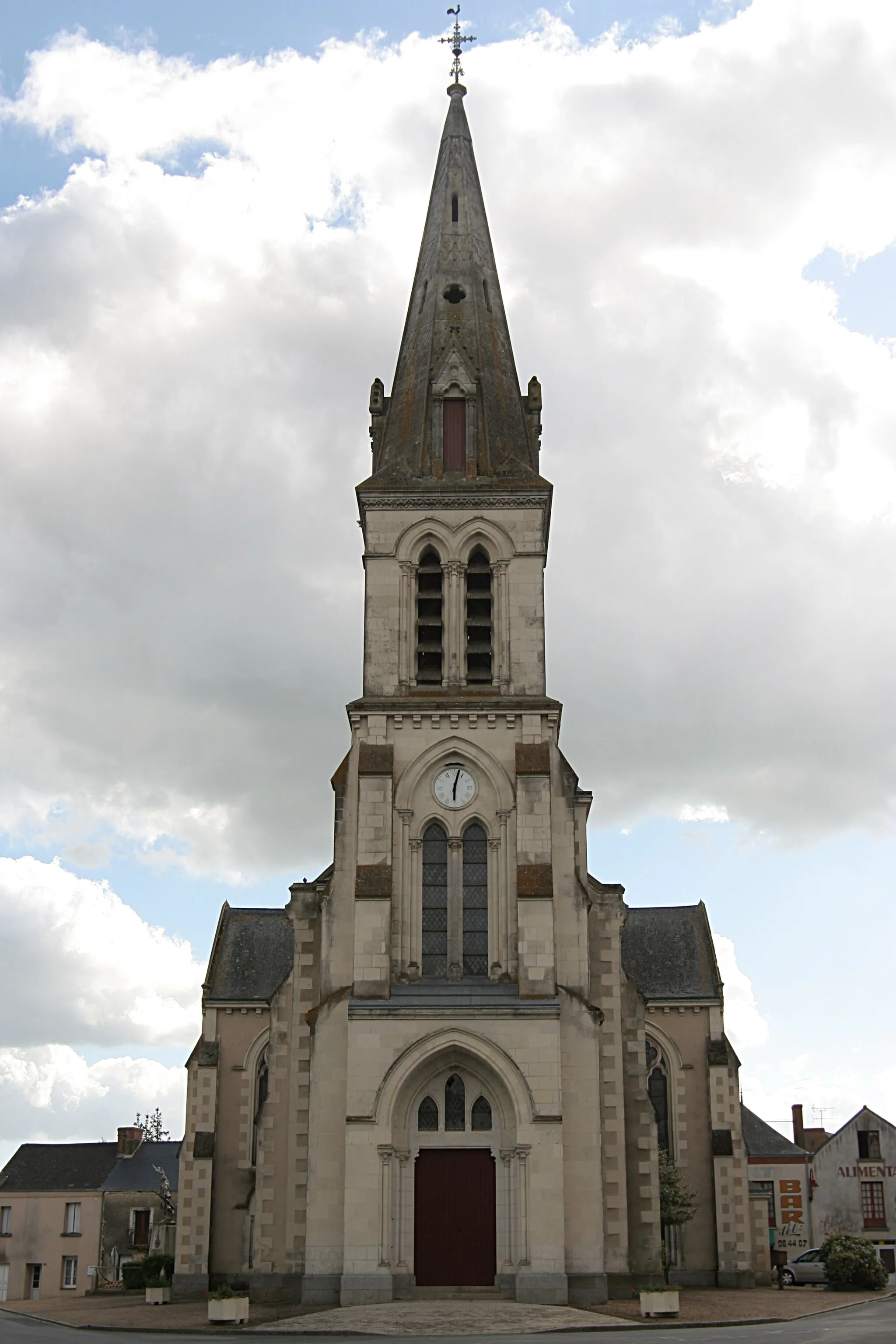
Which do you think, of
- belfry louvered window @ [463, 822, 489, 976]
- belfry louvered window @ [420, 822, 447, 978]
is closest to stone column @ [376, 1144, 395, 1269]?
belfry louvered window @ [420, 822, 447, 978]

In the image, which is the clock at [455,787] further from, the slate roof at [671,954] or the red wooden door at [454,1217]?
the slate roof at [671,954]

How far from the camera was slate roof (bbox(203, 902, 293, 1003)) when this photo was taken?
135 ft

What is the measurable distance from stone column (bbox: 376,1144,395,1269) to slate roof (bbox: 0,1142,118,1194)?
32.0m

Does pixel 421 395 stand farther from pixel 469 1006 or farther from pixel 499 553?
pixel 469 1006

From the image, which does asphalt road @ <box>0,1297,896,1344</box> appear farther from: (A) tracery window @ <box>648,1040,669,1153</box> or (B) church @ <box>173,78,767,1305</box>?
(A) tracery window @ <box>648,1040,669,1153</box>

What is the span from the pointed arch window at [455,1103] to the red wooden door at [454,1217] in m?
0.49

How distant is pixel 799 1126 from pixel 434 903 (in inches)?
1782

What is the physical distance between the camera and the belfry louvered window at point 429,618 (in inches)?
1282

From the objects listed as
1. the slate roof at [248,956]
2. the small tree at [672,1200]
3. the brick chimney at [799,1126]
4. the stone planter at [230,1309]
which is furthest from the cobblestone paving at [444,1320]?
the brick chimney at [799,1126]

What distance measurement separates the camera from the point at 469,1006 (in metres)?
28.7

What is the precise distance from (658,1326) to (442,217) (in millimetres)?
27745

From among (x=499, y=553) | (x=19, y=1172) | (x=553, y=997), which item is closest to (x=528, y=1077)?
(x=553, y=997)

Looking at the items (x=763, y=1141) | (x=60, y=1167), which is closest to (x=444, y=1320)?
(x=763, y=1141)

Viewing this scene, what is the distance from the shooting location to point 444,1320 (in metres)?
24.0
